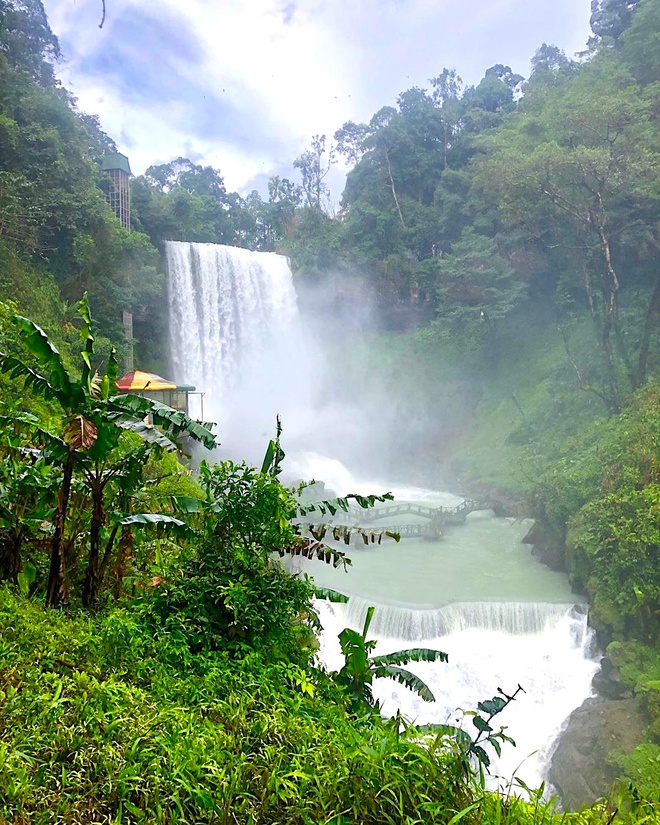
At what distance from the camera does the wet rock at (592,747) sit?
782 centimetres

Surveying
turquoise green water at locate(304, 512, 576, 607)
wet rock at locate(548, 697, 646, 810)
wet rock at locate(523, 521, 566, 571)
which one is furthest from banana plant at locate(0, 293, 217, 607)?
wet rock at locate(523, 521, 566, 571)

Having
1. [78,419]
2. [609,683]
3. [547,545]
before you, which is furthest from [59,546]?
[547,545]

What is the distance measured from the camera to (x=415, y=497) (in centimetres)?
2264

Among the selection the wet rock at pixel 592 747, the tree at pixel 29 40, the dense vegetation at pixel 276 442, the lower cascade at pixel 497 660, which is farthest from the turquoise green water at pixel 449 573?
the tree at pixel 29 40

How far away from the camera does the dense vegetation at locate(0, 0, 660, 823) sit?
2.32 m

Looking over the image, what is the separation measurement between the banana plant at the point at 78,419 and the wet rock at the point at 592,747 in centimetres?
799

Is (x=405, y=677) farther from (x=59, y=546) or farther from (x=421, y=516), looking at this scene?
(x=421, y=516)

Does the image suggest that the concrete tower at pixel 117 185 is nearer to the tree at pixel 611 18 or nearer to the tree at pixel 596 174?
the tree at pixel 596 174

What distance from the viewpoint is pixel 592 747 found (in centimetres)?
832

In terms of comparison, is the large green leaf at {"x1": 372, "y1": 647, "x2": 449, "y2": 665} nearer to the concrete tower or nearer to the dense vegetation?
the dense vegetation

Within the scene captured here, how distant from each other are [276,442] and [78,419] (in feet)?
5.76

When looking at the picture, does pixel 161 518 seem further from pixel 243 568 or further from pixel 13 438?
pixel 13 438

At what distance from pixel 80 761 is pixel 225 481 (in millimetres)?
2502

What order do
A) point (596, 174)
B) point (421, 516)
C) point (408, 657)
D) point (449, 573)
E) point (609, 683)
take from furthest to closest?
1. point (421, 516)
2. point (596, 174)
3. point (449, 573)
4. point (609, 683)
5. point (408, 657)
